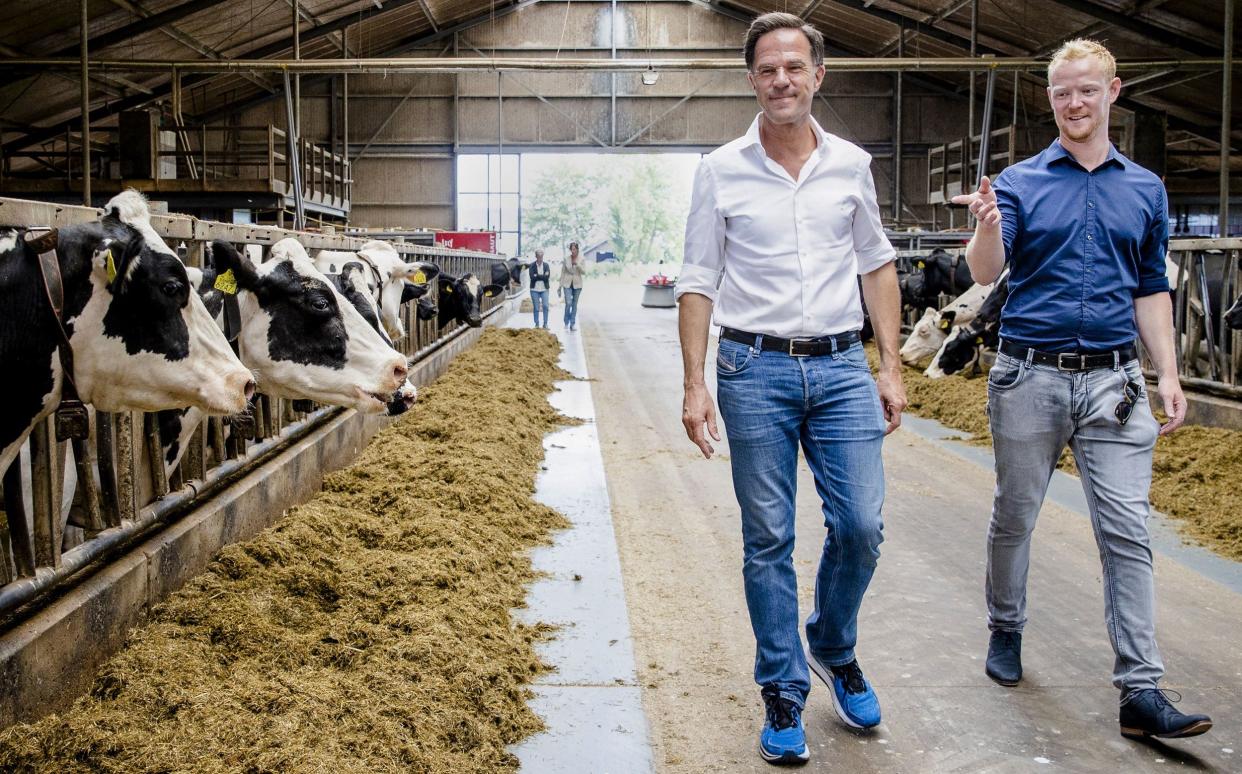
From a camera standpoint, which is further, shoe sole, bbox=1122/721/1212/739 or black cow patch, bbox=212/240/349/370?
black cow patch, bbox=212/240/349/370

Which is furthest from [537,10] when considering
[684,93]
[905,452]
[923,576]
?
[923,576]

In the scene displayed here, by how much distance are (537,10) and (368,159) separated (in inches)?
247

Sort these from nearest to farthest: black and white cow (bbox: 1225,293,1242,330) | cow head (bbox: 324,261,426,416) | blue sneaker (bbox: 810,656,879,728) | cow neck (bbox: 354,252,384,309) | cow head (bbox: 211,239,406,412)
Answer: blue sneaker (bbox: 810,656,879,728) → cow head (bbox: 211,239,406,412) → cow head (bbox: 324,261,426,416) → black and white cow (bbox: 1225,293,1242,330) → cow neck (bbox: 354,252,384,309)

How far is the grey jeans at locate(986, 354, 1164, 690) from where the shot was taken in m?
3.72

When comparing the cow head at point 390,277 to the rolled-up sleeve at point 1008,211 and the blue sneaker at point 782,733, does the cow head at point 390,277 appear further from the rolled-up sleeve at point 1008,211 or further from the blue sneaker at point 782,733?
the blue sneaker at point 782,733

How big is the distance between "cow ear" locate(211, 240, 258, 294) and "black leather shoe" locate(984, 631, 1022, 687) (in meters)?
3.15

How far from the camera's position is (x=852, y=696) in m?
3.74

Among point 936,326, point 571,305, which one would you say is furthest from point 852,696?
point 571,305

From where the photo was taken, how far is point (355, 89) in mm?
33938

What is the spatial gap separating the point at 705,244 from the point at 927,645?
1931 millimetres

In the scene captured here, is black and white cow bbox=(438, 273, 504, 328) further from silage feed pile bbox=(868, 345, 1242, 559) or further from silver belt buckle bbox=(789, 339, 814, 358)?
silver belt buckle bbox=(789, 339, 814, 358)

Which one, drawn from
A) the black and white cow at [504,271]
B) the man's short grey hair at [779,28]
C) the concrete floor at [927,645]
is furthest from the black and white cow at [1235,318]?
the black and white cow at [504,271]

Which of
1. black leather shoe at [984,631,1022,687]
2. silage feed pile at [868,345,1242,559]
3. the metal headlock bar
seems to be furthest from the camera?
the metal headlock bar

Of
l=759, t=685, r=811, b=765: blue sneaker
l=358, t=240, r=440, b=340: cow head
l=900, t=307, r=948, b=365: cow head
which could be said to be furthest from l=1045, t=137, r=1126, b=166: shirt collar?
l=900, t=307, r=948, b=365: cow head
